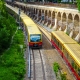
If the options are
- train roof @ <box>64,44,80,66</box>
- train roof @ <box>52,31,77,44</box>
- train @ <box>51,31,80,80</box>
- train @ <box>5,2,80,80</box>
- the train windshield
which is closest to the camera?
train @ <box>51,31,80,80</box>

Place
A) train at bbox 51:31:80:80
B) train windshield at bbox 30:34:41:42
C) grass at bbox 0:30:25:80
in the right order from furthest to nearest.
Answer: train windshield at bbox 30:34:41:42 → grass at bbox 0:30:25:80 → train at bbox 51:31:80:80

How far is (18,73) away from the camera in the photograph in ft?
105

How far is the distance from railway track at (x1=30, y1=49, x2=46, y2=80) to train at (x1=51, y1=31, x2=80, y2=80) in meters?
3.07

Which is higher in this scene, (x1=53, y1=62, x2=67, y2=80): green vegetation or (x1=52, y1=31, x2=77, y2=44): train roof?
(x1=52, y1=31, x2=77, y2=44): train roof

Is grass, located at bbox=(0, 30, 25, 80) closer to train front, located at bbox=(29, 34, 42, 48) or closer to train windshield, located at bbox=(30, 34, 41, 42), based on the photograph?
train front, located at bbox=(29, 34, 42, 48)

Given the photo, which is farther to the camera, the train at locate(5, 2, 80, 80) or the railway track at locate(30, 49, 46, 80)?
the railway track at locate(30, 49, 46, 80)

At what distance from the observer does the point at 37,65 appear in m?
36.0

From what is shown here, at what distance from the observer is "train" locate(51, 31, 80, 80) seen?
91.4ft

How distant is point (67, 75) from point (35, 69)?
4.64 meters

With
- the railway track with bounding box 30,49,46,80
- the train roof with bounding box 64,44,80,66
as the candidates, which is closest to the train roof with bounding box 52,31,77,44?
the train roof with bounding box 64,44,80,66

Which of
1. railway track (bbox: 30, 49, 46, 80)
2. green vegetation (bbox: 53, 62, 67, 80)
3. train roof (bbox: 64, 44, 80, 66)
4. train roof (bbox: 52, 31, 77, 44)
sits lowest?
railway track (bbox: 30, 49, 46, 80)

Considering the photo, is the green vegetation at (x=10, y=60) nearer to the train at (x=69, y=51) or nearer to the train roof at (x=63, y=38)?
the train at (x=69, y=51)

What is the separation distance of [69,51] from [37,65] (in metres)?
6.13

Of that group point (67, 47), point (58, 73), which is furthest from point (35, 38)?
point (58, 73)
